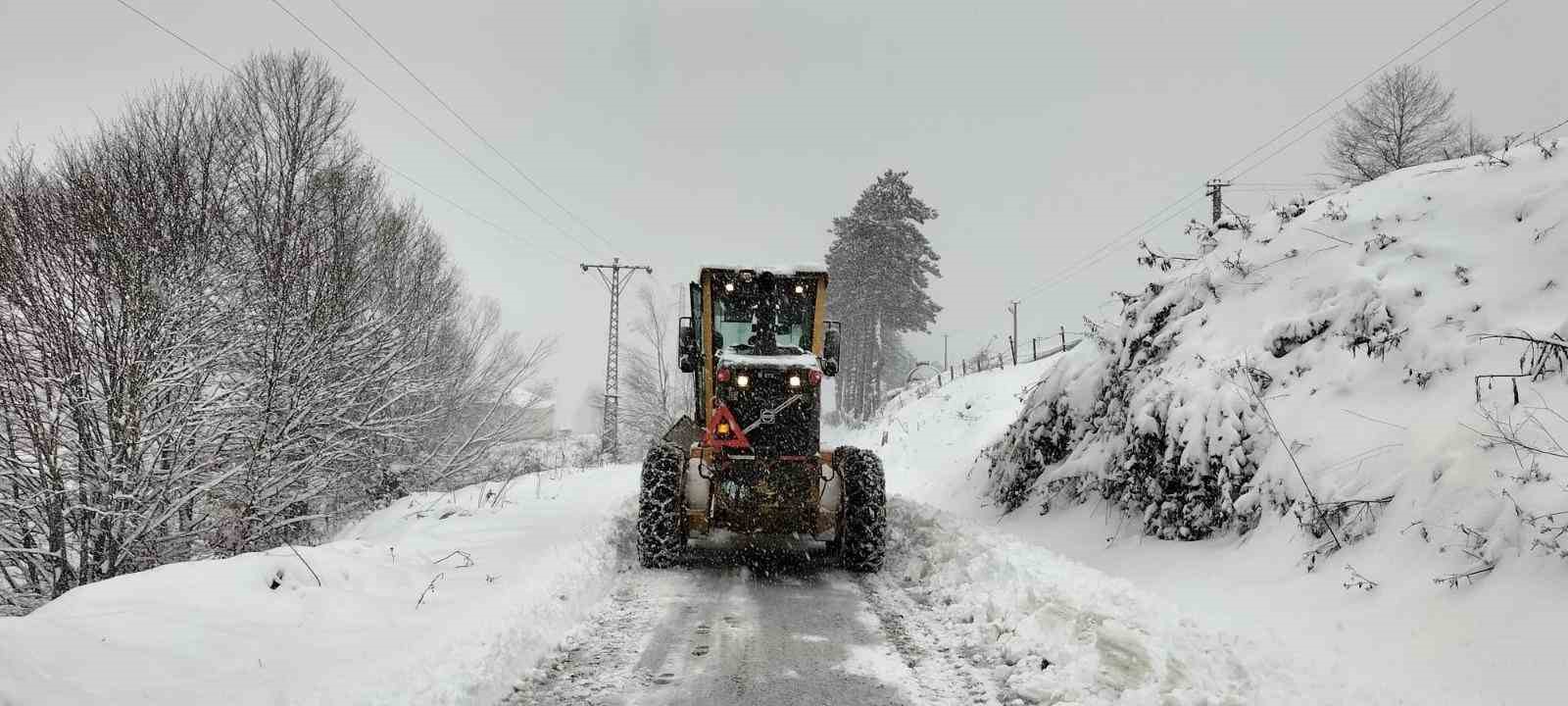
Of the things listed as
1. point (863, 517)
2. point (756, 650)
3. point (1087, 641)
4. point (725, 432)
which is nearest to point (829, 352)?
point (725, 432)

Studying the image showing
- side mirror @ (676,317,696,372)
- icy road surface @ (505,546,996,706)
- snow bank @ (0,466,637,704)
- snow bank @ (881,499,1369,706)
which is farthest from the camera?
A: side mirror @ (676,317,696,372)

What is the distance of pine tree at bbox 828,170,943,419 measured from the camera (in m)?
36.9

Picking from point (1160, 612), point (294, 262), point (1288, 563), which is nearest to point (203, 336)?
point (294, 262)

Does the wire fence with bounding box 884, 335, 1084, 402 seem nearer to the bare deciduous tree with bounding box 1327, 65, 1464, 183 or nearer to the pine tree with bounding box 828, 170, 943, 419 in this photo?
the pine tree with bounding box 828, 170, 943, 419

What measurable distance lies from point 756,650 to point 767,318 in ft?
12.2

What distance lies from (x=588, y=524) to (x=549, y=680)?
14.3ft

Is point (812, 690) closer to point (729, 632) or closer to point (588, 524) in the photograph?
point (729, 632)

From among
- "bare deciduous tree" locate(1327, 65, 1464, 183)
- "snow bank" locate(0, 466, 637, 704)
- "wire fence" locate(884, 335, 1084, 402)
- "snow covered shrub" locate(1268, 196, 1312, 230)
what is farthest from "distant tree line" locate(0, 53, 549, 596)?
"bare deciduous tree" locate(1327, 65, 1464, 183)

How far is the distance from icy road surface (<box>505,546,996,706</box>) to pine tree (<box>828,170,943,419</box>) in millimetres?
29650

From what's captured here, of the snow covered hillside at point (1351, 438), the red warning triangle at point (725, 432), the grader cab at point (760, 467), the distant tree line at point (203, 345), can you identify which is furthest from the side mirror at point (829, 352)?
the distant tree line at point (203, 345)

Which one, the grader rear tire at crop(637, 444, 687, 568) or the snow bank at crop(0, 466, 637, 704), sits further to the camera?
the grader rear tire at crop(637, 444, 687, 568)

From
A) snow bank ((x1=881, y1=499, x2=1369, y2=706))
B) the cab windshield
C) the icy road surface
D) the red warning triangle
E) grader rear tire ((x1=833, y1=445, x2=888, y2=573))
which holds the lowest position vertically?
the icy road surface

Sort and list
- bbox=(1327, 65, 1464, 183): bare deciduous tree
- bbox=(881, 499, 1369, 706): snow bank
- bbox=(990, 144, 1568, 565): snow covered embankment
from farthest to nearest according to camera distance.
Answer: bbox=(1327, 65, 1464, 183): bare deciduous tree, bbox=(990, 144, 1568, 565): snow covered embankment, bbox=(881, 499, 1369, 706): snow bank

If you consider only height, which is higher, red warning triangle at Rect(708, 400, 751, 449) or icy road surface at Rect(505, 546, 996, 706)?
red warning triangle at Rect(708, 400, 751, 449)
